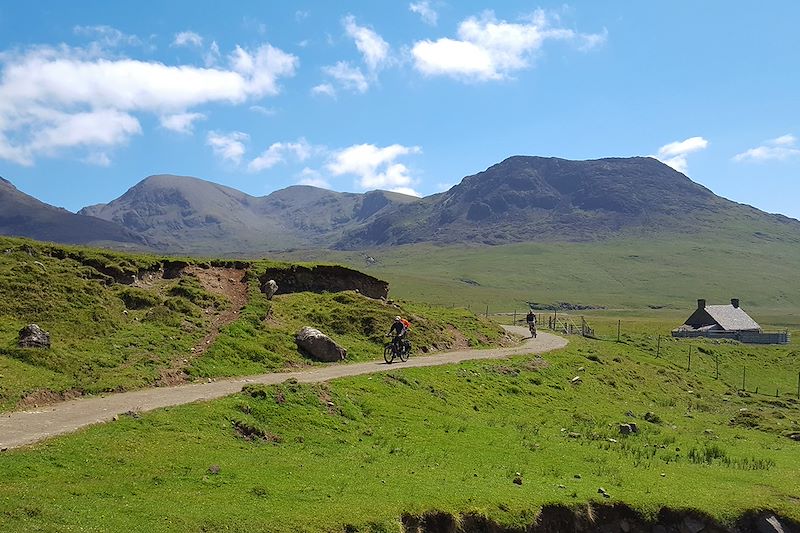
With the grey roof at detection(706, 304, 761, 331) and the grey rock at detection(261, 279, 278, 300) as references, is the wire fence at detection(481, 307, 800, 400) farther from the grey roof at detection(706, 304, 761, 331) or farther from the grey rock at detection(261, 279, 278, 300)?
the grey rock at detection(261, 279, 278, 300)

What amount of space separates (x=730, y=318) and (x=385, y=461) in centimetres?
10599

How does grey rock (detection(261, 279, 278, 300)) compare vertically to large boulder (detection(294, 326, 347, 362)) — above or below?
above

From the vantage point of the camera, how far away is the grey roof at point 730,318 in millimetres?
106062

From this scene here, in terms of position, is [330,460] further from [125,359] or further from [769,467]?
[769,467]

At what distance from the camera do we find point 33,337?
2597cm

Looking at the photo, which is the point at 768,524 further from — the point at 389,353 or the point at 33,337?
the point at 33,337

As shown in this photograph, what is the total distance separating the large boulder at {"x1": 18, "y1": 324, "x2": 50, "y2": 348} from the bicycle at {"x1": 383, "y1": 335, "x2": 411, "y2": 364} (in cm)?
1793

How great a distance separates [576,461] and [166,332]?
21014 millimetres

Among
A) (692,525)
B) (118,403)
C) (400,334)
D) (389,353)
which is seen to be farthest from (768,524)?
(400,334)

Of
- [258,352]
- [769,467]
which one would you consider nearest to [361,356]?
[258,352]

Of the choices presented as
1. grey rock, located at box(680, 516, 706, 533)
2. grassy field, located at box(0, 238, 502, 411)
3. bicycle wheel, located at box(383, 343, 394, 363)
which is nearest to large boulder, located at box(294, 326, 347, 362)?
grassy field, located at box(0, 238, 502, 411)

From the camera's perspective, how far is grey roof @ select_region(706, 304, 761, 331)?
106062 mm

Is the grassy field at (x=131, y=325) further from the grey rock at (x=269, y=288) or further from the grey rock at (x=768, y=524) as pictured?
the grey rock at (x=768, y=524)

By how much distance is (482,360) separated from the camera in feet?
134
